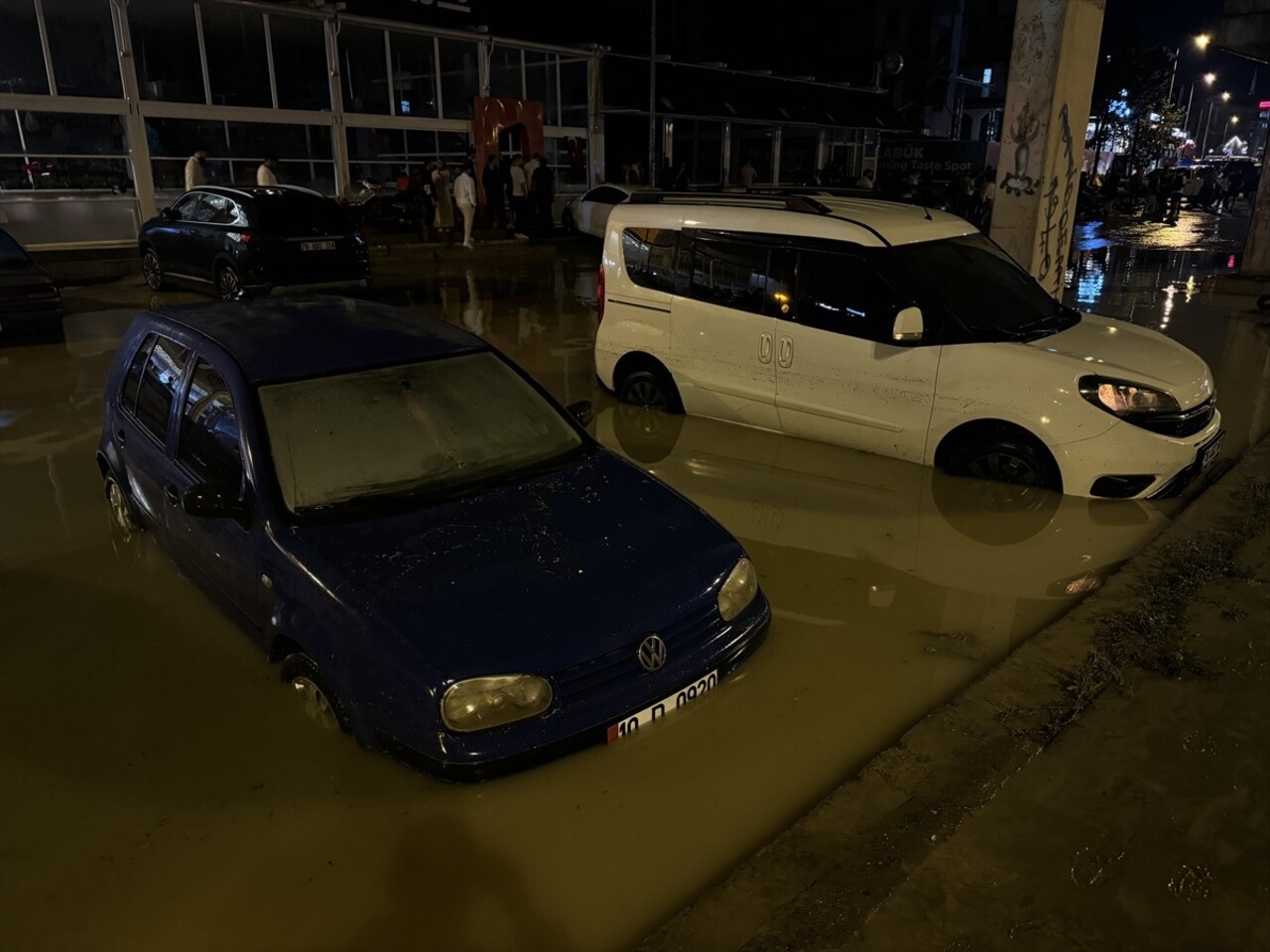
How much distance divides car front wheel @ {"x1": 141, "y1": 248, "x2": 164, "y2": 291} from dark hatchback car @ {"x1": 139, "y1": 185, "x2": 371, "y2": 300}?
1.64 ft

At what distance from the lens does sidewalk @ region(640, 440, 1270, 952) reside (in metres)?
2.78

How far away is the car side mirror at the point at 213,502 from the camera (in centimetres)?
376

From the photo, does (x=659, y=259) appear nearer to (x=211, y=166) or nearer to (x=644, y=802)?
(x=644, y=802)

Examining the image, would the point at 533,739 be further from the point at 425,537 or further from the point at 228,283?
the point at 228,283

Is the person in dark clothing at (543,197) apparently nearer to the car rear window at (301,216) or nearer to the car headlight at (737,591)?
the car rear window at (301,216)

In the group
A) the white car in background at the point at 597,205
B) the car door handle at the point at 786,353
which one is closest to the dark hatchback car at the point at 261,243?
the white car in background at the point at 597,205

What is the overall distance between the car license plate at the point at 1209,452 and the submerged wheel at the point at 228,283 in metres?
11.7

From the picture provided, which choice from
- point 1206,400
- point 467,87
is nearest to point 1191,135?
point 467,87

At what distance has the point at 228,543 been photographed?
13.1 feet

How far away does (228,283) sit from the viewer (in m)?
13.1

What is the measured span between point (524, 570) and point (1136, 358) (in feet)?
15.4

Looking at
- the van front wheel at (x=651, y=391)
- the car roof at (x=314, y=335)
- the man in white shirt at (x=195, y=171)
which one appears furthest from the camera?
the man in white shirt at (x=195, y=171)

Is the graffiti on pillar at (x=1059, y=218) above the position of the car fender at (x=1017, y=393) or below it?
above

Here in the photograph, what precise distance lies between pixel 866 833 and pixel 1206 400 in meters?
4.51
